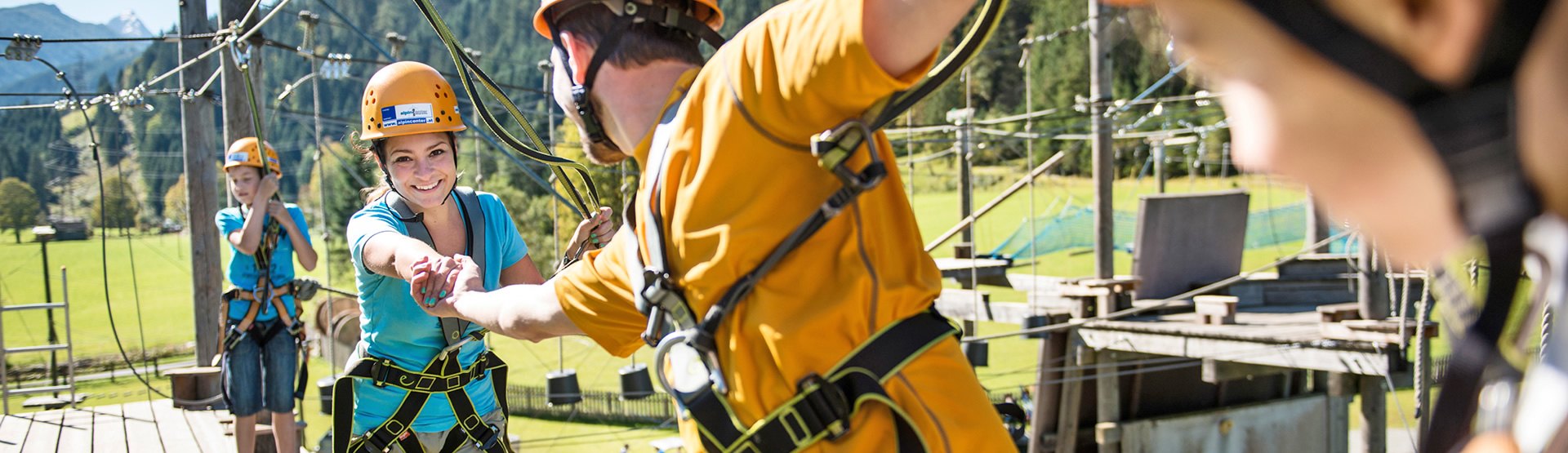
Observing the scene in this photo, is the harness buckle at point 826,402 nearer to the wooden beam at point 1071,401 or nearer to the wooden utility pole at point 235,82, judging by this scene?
the wooden utility pole at point 235,82

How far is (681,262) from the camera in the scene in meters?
1.70

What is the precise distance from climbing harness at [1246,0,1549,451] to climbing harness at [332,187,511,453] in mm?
2921

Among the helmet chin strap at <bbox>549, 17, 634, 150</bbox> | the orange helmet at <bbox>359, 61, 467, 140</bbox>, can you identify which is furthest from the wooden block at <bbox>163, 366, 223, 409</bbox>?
the helmet chin strap at <bbox>549, 17, 634, 150</bbox>

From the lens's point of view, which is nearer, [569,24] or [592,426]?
[569,24]

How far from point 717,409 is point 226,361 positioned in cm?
485

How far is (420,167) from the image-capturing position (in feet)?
10.8

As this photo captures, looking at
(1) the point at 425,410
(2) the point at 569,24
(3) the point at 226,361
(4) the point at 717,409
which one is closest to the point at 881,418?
(4) the point at 717,409

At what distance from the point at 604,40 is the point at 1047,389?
34.1 feet

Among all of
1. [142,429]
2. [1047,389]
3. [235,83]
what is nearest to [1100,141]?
[1047,389]

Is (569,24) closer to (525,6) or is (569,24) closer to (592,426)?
(592,426)

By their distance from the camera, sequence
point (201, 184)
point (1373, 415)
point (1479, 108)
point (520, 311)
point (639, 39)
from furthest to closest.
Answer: point (1373, 415) → point (201, 184) → point (520, 311) → point (639, 39) → point (1479, 108)

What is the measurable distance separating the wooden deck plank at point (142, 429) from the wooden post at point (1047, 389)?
7.54 m

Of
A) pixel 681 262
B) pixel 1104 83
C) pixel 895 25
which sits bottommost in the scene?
pixel 681 262

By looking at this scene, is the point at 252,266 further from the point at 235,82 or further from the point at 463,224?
the point at 463,224
